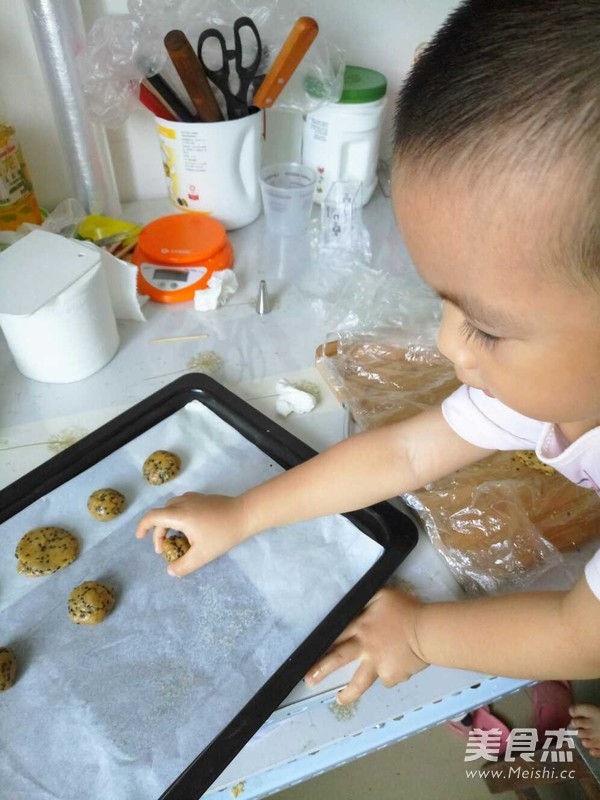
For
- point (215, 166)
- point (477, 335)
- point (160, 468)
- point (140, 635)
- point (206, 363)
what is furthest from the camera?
point (215, 166)

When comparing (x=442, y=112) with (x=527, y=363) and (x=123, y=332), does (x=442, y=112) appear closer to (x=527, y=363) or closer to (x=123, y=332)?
(x=527, y=363)

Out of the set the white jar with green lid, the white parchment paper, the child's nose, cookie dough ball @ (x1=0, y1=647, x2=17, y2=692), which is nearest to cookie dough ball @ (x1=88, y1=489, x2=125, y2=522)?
the white parchment paper

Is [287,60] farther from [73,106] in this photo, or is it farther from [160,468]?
[160,468]

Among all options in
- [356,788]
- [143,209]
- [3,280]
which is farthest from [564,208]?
[356,788]

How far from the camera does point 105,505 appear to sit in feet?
1.83

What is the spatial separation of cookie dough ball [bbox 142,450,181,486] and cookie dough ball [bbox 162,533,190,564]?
3.1 inches

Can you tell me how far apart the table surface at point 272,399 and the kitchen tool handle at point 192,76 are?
188mm

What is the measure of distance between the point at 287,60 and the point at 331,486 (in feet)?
1.80

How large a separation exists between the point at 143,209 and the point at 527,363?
2.54 ft

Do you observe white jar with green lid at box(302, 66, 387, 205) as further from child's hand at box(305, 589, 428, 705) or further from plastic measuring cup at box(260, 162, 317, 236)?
child's hand at box(305, 589, 428, 705)

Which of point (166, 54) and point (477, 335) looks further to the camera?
point (166, 54)

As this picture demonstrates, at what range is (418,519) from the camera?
56cm

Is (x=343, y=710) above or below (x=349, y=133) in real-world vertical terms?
below

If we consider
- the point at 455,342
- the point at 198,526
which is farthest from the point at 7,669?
the point at 455,342
